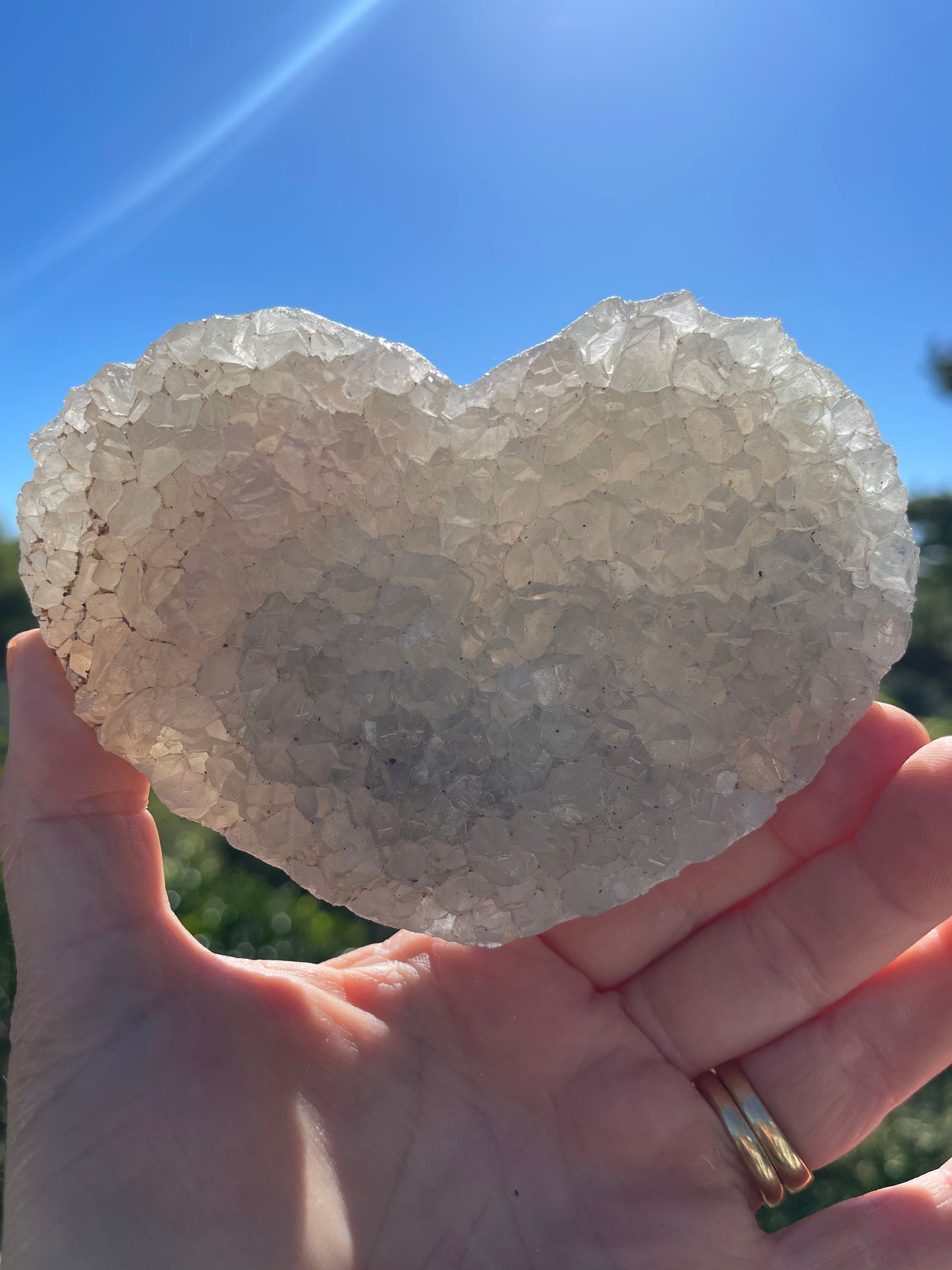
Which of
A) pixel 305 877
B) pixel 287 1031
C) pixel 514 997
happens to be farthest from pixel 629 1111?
pixel 305 877

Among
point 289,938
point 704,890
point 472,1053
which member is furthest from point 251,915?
point 704,890

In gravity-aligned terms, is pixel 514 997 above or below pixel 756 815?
below

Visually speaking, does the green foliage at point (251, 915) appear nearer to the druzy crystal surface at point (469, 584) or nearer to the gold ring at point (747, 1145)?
the gold ring at point (747, 1145)

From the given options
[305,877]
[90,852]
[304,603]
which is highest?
[304,603]

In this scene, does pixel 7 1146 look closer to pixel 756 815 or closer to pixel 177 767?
pixel 177 767

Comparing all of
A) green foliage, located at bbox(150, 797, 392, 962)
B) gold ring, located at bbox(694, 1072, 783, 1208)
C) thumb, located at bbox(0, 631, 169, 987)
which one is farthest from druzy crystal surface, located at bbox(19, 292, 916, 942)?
green foliage, located at bbox(150, 797, 392, 962)

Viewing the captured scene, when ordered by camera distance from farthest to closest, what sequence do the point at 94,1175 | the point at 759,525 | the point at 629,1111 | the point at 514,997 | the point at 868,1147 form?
1. the point at 868,1147
2. the point at 514,997
3. the point at 629,1111
4. the point at 759,525
5. the point at 94,1175

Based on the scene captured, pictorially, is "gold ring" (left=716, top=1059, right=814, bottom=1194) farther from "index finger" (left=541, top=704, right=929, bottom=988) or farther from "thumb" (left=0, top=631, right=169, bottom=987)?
"thumb" (left=0, top=631, right=169, bottom=987)
